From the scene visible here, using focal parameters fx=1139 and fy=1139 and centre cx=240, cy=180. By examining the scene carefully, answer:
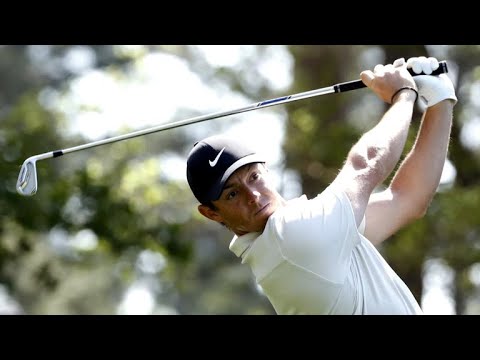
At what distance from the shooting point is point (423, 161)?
4.04m

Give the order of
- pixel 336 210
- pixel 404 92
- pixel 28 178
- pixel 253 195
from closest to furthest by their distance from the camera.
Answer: pixel 336 210 < pixel 253 195 < pixel 404 92 < pixel 28 178

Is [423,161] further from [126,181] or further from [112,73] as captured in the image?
[112,73]

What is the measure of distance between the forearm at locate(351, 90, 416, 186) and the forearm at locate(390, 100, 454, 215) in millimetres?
238

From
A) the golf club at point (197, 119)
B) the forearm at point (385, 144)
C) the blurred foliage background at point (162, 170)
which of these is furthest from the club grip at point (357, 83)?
the blurred foliage background at point (162, 170)

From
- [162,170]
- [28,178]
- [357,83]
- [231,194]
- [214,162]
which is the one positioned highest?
[162,170]

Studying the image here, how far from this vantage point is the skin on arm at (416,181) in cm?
398

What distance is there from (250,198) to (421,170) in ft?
2.27

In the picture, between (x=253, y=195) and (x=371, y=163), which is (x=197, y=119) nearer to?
(x=253, y=195)

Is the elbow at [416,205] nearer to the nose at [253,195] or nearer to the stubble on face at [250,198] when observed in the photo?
the stubble on face at [250,198]

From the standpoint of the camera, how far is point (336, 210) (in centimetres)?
358

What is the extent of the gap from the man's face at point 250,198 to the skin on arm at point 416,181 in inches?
17.3

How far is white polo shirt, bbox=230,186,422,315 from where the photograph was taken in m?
3.57

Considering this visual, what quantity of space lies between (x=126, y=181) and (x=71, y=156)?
137 centimetres

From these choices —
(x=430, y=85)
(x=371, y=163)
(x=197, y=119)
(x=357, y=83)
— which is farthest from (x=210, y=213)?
(x=430, y=85)
